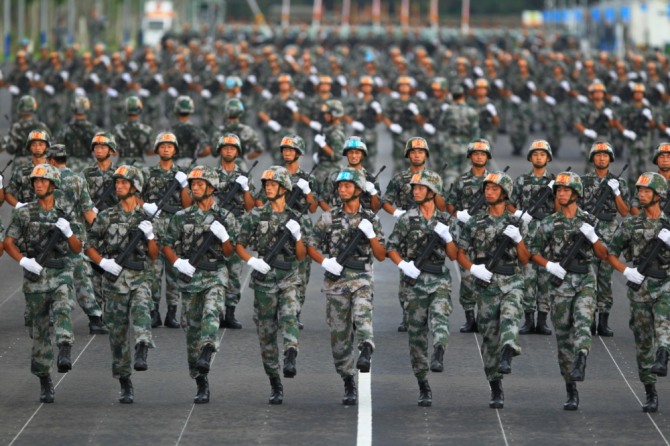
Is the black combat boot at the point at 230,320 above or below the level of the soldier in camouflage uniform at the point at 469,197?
below

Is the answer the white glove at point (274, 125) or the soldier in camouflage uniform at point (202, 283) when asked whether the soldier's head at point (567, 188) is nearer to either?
the soldier in camouflage uniform at point (202, 283)

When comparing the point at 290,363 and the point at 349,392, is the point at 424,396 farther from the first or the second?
the point at 290,363

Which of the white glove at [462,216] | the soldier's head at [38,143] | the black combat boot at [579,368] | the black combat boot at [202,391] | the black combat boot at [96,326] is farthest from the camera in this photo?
the soldier's head at [38,143]

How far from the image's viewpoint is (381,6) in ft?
502

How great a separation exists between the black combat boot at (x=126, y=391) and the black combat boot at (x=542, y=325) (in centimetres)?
510

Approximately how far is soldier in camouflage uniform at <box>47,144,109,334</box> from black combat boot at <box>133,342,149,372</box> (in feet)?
8.32

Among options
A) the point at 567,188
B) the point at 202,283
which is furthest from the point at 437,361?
the point at 202,283

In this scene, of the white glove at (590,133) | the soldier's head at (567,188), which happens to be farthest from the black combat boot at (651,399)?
the white glove at (590,133)

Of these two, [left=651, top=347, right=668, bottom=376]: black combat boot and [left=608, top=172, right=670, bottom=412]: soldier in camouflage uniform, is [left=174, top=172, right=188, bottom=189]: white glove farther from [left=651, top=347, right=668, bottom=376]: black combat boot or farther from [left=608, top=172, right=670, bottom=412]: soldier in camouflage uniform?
[left=651, top=347, right=668, bottom=376]: black combat boot

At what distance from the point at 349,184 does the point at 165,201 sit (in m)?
4.15

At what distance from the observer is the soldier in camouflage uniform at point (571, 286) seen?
15148 millimetres

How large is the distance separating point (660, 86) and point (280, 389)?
2311cm

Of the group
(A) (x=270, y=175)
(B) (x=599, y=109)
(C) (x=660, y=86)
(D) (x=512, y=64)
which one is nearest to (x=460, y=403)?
(A) (x=270, y=175)

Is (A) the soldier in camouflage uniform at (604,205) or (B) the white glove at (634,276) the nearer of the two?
(B) the white glove at (634,276)
